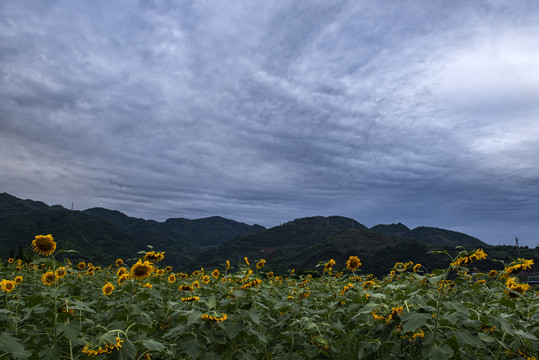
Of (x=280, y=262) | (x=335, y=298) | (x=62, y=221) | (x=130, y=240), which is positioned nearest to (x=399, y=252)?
(x=280, y=262)

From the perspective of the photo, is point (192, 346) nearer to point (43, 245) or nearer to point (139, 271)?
point (139, 271)

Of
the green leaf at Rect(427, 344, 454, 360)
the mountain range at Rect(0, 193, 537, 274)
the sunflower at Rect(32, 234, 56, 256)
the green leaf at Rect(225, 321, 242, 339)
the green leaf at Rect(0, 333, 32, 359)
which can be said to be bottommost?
the mountain range at Rect(0, 193, 537, 274)

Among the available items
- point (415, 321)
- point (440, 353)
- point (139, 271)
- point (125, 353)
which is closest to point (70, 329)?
point (125, 353)

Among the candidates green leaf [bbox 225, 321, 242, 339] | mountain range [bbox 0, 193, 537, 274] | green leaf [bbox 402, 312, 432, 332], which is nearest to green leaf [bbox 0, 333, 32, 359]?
green leaf [bbox 225, 321, 242, 339]

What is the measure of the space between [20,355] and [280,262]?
115701mm

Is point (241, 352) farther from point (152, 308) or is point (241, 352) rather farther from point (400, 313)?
point (152, 308)

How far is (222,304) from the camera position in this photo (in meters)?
4.09

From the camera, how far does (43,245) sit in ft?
14.3

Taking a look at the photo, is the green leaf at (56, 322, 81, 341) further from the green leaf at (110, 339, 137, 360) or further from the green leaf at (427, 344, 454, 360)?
the green leaf at (427, 344, 454, 360)

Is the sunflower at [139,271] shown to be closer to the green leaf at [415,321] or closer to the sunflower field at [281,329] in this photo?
the sunflower field at [281,329]

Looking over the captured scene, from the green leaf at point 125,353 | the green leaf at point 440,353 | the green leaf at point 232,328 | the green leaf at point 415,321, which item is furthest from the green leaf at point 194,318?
the green leaf at point 440,353

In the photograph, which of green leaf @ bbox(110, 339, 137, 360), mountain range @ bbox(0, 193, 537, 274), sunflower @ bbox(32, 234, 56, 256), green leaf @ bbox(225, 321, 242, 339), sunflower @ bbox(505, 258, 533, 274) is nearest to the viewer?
green leaf @ bbox(110, 339, 137, 360)

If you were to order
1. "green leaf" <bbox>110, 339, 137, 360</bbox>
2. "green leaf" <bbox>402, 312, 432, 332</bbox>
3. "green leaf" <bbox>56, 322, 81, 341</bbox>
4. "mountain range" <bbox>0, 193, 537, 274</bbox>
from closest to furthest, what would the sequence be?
"green leaf" <bbox>110, 339, 137, 360</bbox>, "green leaf" <bbox>56, 322, 81, 341</bbox>, "green leaf" <bbox>402, 312, 432, 332</bbox>, "mountain range" <bbox>0, 193, 537, 274</bbox>

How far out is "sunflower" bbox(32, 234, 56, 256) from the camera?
4.30m
